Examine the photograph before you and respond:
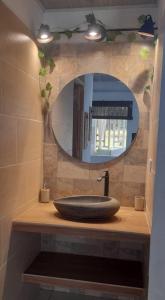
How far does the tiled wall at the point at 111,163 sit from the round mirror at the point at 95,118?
0.05 metres

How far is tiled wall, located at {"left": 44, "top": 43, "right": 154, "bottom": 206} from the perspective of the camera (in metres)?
1.93

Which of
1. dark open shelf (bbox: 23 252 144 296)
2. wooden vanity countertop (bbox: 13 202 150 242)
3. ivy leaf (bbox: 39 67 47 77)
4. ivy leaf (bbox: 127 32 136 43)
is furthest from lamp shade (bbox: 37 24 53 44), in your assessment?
dark open shelf (bbox: 23 252 144 296)

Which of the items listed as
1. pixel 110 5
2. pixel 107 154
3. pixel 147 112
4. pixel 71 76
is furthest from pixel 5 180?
pixel 110 5

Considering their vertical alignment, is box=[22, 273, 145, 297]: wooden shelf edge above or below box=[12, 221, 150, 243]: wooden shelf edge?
below

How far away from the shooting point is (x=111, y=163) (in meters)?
1.99

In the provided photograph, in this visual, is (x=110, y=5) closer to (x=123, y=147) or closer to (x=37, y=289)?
(x=123, y=147)

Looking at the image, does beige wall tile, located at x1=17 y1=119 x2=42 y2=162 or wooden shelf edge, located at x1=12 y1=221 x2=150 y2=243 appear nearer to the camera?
wooden shelf edge, located at x1=12 y1=221 x2=150 y2=243

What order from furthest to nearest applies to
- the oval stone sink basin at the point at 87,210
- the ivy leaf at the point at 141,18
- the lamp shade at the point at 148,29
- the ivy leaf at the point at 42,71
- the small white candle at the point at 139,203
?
the ivy leaf at the point at 42,71, the small white candle at the point at 139,203, the ivy leaf at the point at 141,18, the lamp shade at the point at 148,29, the oval stone sink basin at the point at 87,210

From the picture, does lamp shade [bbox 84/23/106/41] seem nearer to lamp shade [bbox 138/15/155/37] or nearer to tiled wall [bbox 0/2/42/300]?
lamp shade [bbox 138/15/155/37]

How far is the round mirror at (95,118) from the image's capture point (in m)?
1.95

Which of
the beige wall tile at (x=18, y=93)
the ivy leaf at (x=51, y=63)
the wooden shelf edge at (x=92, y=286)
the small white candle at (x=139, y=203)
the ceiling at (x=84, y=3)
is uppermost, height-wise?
the ceiling at (x=84, y=3)

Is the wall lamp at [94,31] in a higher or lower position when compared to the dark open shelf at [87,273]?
higher

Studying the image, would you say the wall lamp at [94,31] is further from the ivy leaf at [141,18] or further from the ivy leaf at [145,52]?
the ivy leaf at [145,52]

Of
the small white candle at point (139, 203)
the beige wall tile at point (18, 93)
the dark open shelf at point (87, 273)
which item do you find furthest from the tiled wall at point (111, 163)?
the dark open shelf at point (87, 273)
